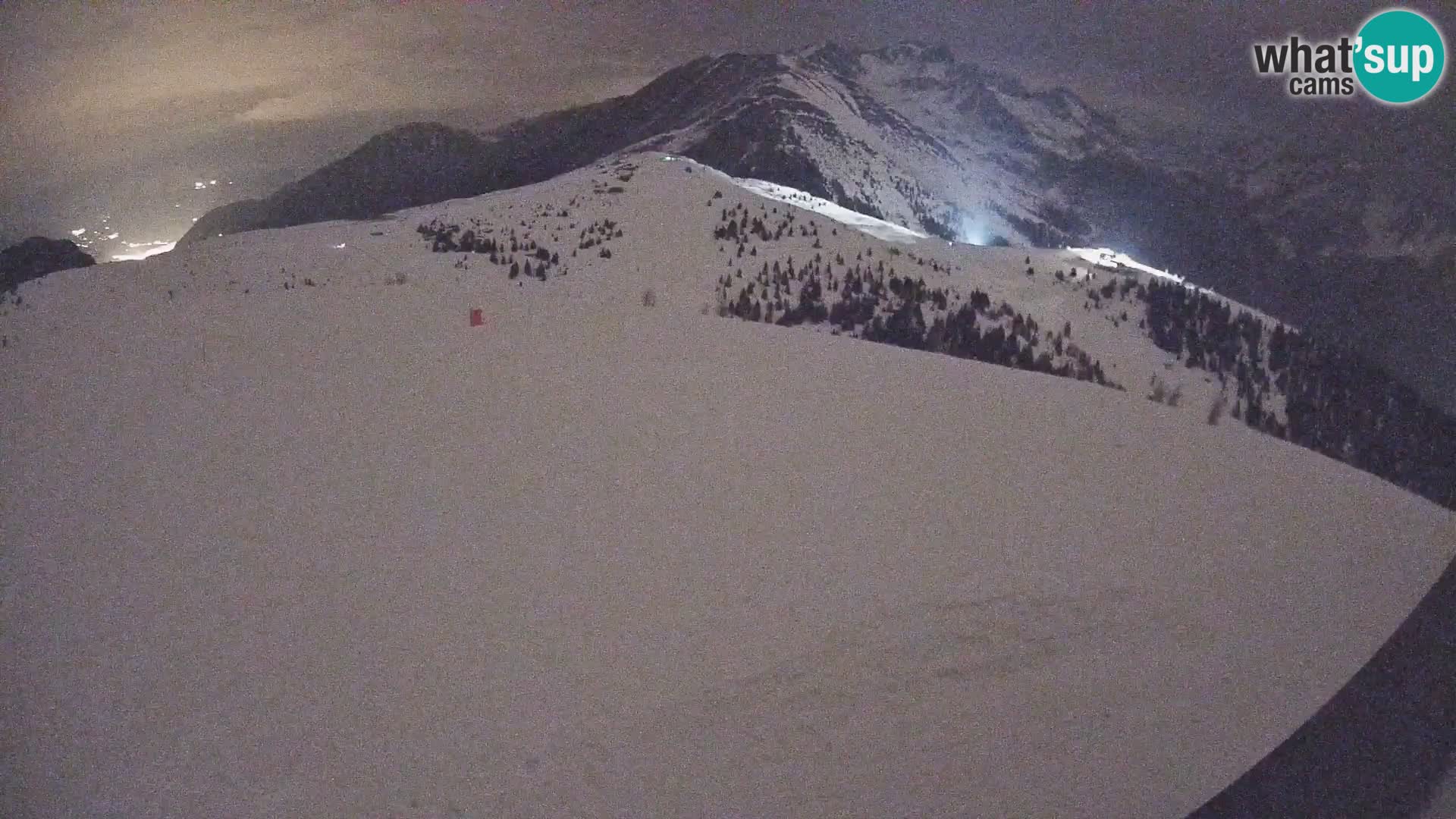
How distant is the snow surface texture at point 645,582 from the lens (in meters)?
3.04

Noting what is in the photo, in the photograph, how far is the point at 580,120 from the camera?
195500 mm

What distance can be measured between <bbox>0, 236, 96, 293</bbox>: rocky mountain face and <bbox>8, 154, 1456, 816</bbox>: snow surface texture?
11.0 m

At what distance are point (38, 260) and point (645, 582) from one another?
2165cm

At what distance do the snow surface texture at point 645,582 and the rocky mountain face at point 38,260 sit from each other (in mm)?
10971

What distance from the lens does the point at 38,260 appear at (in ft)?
61.3

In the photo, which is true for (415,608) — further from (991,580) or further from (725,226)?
(725,226)

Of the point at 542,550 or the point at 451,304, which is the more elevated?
the point at 451,304

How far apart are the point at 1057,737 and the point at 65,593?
4.52 meters

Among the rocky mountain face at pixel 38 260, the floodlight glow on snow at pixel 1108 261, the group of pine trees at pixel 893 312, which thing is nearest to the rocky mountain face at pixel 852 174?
the group of pine trees at pixel 893 312

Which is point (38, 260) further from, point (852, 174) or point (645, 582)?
point (852, 174)

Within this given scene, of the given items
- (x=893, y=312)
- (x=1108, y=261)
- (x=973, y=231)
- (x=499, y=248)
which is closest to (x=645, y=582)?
(x=893, y=312)

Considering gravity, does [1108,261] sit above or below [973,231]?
below

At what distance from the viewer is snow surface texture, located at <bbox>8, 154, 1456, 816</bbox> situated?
3045 millimetres

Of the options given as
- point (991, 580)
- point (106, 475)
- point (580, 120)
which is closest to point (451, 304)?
point (106, 475)
